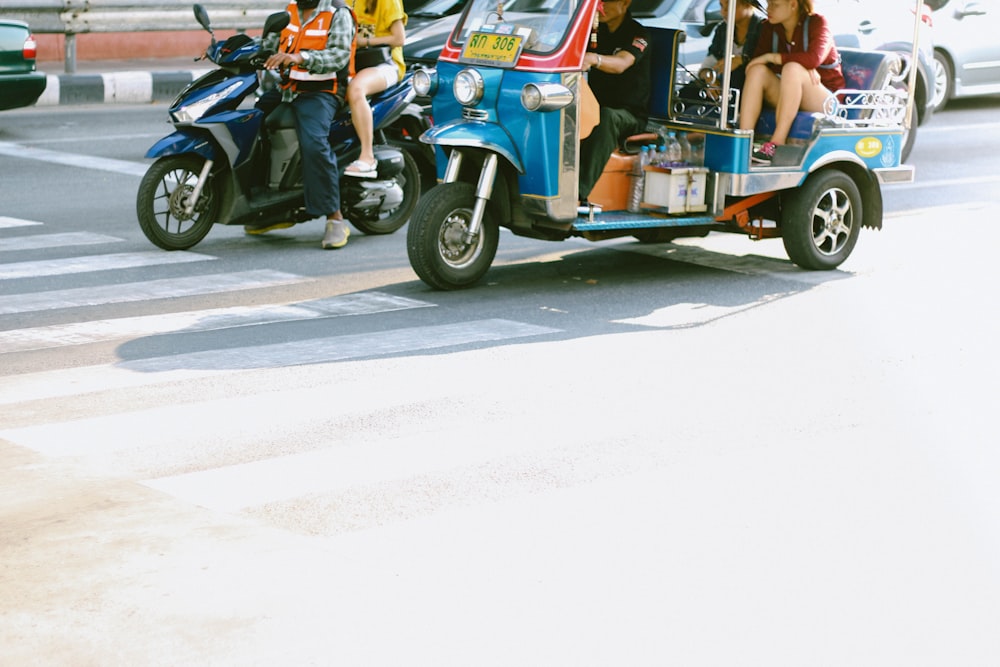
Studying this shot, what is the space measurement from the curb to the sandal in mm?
8030

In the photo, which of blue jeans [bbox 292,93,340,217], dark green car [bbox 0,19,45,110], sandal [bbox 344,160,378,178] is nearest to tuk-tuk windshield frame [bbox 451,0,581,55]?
blue jeans [bbox 292,93,340,217]

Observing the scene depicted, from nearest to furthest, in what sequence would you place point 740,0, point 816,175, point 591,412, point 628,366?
point 591,412 → point 628,366 → point 816,175 → point 740,0

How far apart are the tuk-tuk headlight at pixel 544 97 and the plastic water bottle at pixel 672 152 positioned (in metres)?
0.97

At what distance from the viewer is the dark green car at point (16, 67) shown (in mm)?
14461

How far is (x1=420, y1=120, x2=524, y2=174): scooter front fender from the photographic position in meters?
8.54

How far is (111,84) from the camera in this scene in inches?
697

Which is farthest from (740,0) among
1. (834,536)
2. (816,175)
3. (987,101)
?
(987,101)

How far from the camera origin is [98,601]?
4473 millimetres

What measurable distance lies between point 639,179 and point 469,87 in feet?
4.19

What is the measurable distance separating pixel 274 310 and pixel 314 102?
1.99 m

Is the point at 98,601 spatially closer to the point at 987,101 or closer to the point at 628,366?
the point at 628,366

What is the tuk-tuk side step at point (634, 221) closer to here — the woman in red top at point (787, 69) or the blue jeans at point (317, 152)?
the woman in red top at point (787, 69)

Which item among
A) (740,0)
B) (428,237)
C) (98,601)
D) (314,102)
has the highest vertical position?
(740,0)

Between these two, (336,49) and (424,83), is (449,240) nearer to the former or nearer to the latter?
(424,83)
